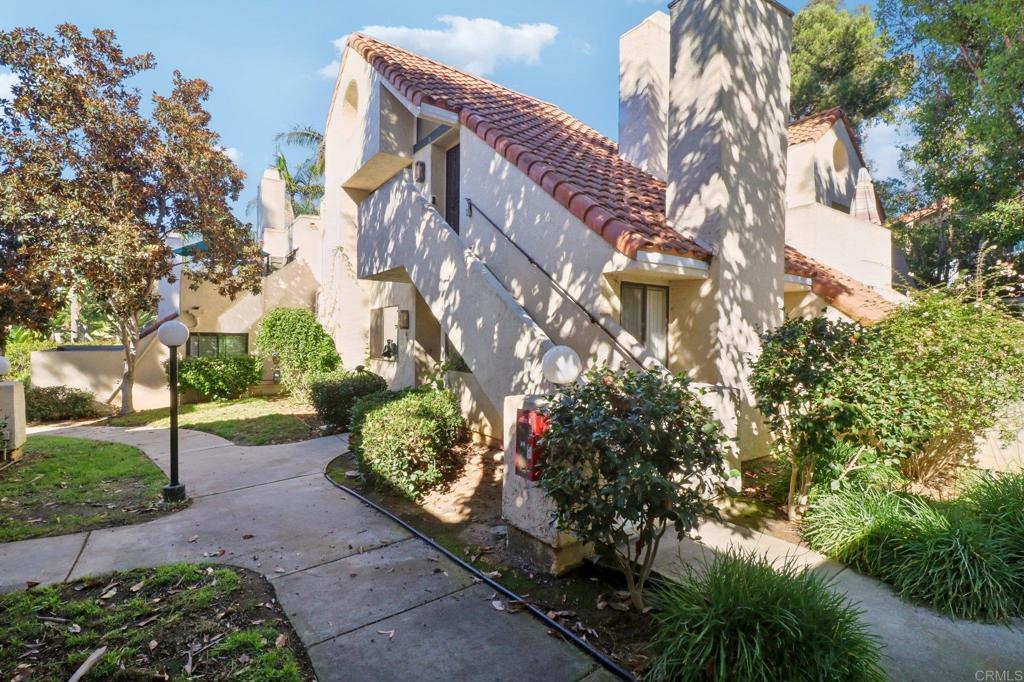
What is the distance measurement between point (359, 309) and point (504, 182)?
7821 millimetres

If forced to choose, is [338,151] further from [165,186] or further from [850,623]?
[850,623]

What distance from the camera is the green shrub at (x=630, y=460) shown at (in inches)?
138

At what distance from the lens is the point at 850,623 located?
312cm

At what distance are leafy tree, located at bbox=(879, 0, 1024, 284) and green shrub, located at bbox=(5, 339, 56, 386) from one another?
25241 mm

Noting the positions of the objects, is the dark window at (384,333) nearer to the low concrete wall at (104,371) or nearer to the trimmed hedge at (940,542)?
the low concrete wall at (104,371)

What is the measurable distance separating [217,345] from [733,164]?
52.6 ft

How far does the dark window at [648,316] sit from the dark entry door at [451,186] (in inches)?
214

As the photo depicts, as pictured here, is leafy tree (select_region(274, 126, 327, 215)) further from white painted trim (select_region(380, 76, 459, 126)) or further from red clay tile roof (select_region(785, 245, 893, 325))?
red clay tile roof (select_region(785, 245, 893, 325))

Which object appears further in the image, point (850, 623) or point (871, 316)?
point (871, 316)

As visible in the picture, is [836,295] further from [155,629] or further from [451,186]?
[155,629]

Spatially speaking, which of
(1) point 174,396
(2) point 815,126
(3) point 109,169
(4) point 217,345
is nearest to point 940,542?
(1) point 174,396

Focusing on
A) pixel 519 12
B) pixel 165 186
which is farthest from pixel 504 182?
pixel 165 186

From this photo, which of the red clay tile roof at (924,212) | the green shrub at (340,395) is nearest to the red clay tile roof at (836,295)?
the green shrub at (340,395)

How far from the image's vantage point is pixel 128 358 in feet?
45.8
